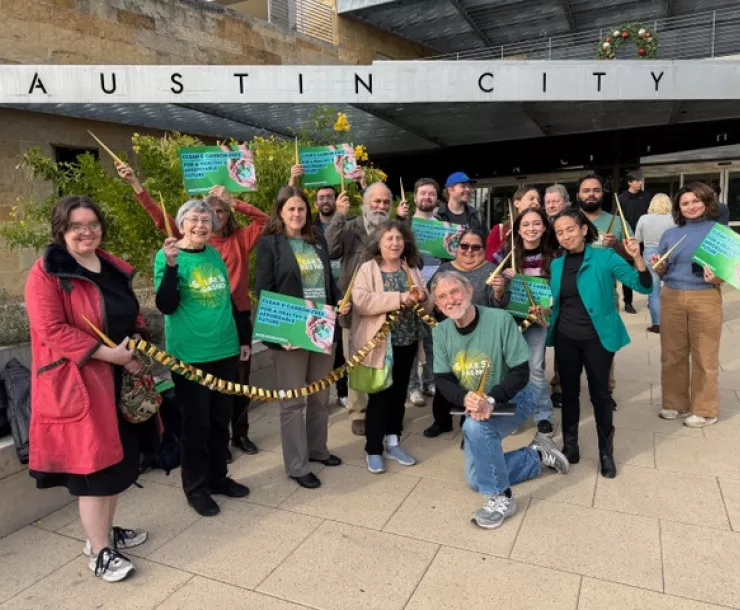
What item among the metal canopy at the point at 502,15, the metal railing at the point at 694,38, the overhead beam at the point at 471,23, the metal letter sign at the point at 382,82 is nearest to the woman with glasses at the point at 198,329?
the metal letter sign at the point at 382,82

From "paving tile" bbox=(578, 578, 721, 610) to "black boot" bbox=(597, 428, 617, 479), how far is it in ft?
4.03

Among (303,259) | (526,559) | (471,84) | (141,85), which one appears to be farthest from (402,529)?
(141,85)

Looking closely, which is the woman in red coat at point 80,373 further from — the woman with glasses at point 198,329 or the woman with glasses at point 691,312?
the woman with glasses at point 691,312

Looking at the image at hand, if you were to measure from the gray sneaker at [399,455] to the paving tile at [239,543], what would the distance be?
3.07 feet

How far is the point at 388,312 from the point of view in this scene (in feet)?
12.4

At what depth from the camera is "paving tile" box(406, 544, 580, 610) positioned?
8.27 ft

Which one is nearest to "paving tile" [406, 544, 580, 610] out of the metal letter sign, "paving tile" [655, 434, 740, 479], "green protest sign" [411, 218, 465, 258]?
"paving tile" [655, 434, 740, 479]

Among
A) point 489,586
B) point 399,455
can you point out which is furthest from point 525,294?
point 489,586

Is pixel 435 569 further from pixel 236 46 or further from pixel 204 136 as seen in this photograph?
pixel 236 46

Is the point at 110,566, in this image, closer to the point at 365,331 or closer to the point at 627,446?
the point at 365,331

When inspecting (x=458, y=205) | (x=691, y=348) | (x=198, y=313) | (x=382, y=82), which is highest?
(x=382, y=82)

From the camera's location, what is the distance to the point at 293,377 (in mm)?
3662

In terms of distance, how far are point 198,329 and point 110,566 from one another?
128 cm

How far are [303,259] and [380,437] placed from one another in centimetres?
135
